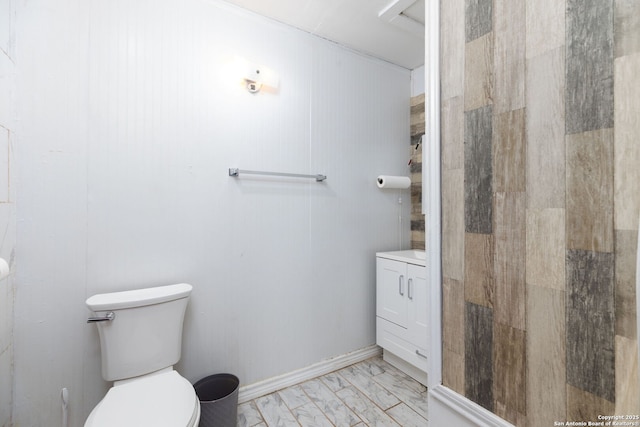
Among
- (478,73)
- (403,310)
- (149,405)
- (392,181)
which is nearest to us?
(478,73)

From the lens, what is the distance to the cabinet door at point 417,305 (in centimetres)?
181

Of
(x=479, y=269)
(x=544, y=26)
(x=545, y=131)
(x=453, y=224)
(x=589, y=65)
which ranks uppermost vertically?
(x=544, y=26)

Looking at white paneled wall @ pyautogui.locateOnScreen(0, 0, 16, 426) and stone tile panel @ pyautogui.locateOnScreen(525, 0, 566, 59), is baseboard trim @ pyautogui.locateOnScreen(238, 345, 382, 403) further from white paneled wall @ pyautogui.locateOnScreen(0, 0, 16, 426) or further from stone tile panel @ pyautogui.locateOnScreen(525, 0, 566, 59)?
stone tile panel @ pyautogui.locateOnScreen(525, 0, 566, 59)

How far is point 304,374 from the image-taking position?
6.35 ft

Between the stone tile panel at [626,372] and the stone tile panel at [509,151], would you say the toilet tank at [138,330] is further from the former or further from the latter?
the stone tile panel at [626,372]

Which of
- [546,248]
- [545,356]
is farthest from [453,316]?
[546,248]

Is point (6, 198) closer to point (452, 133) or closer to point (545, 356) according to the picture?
point (452, 133)

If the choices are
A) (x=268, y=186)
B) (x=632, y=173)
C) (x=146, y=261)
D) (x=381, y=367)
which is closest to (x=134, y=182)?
(x=146, y=261)

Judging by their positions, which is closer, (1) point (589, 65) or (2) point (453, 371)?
(1) point (589, 65)

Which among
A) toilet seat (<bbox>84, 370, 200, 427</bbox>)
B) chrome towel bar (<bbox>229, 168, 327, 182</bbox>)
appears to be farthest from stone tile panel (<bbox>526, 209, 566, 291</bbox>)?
chrome towel bar (<bbox>229, 168, 327, 182</bbox>)

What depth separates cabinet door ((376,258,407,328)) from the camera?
76.7 inches

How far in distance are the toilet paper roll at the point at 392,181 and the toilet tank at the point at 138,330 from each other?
1520 mm

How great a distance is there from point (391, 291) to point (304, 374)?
0.83 m

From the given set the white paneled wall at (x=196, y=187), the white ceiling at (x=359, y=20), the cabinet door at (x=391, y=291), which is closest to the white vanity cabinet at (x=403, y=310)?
the cabinet door at (x=391, y=291)
